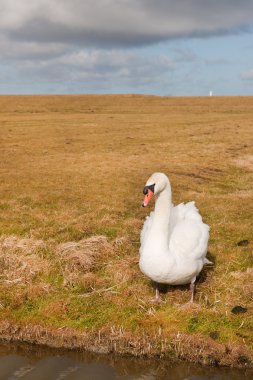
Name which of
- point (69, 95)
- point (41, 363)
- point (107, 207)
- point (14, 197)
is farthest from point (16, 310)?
point (69, 95)

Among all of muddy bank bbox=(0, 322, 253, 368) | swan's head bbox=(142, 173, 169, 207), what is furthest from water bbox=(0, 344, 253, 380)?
swan's head bbox=(142, 173, 169, 207)

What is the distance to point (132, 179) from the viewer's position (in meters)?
26.5

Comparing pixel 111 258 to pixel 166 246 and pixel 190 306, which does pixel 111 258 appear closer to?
pixel 190 306

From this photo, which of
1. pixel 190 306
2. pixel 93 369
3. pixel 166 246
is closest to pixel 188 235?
pixel 166 246

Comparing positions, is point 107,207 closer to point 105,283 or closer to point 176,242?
point 105,283

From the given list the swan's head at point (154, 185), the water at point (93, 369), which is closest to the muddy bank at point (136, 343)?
the water at point (93, 369)

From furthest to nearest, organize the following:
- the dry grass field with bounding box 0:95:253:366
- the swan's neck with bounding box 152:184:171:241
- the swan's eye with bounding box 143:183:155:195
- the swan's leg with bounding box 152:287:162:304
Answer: the swan's leg with bounding box 152:287:162:304
the swan's neck with bounding box 152:184:171:241
the dry grass field with bounding box 0:95:253:366
the swan's eye with bounding box 143:183:155:195

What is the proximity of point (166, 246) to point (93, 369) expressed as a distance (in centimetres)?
311

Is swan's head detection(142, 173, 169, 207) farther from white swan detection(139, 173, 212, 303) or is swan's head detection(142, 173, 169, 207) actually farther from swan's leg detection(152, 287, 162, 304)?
swan's leg detection(152, 287, 162, 304)

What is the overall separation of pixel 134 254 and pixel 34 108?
262ft

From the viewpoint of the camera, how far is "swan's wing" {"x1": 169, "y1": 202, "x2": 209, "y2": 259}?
11.9 metres

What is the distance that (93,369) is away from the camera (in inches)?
418

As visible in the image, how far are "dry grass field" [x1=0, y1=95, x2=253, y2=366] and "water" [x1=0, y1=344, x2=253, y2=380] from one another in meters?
0.34

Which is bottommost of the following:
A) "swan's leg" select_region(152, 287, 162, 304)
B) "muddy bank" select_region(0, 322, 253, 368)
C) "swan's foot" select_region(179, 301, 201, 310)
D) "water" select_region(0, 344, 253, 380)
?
"water" select_region(0, 344, 253, 380)
